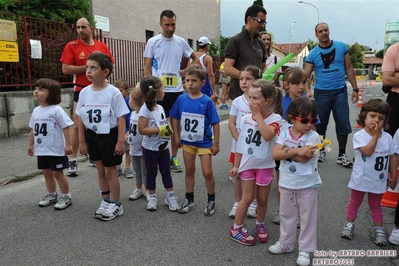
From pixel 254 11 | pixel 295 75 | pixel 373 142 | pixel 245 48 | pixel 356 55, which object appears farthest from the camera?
pixel 356 55

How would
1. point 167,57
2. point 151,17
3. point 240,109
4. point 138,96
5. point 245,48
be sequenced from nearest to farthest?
point 240,109 < point 138,96 < point 245,48 < point 167,57 < point 151,17

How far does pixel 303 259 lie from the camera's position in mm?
2684

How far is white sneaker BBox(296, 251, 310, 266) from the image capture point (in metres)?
2.67

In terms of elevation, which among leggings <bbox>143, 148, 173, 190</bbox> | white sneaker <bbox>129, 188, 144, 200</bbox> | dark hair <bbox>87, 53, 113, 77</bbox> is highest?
dark hair <bbox>87, 53, 113, 77</bbox>

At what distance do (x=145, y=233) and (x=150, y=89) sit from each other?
1.46 m

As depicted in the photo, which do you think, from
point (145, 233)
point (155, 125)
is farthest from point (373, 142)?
point (145, 233)

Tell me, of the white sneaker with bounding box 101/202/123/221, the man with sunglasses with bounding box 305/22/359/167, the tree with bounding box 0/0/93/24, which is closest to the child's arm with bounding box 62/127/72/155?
the white sneaker with bounding box 101/202/123/221

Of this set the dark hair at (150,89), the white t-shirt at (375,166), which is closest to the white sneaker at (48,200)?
the dark hair at (150,89)

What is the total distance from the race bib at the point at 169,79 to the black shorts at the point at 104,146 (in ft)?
5.39

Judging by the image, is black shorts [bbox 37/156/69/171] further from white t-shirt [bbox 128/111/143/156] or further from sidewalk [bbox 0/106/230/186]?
sidewalk [bbox 0/106/230/186]

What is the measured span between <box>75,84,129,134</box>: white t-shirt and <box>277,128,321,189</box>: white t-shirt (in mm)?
1720

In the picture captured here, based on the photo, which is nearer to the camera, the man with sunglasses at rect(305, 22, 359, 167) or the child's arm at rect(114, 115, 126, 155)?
the child's arm at rect(114, 115, 126, 155)

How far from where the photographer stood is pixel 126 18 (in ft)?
52.0

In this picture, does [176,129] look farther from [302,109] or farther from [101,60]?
[302,109]
